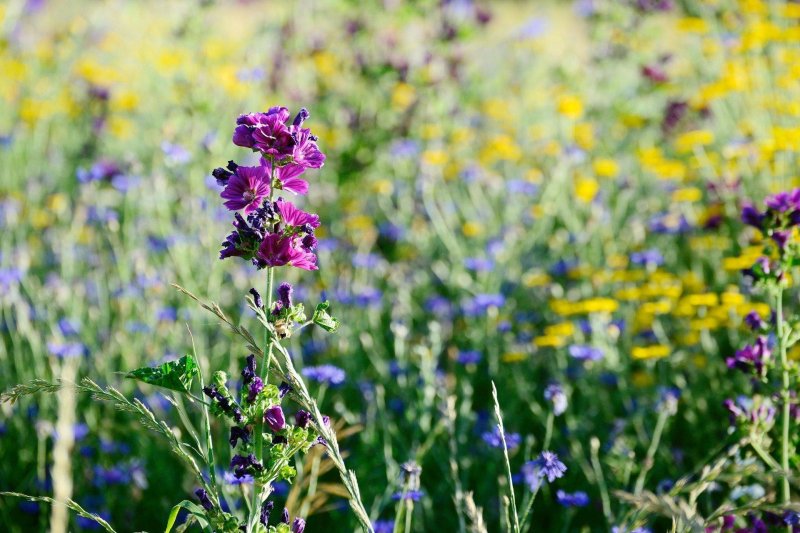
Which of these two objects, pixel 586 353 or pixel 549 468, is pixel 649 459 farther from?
pixel 586 353

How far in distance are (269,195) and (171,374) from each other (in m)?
0.30

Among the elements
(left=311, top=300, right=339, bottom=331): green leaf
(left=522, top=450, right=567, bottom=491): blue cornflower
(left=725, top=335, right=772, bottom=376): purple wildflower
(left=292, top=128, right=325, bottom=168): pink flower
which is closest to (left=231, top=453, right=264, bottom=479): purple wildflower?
(left=311, top=300, right=339, bottom=331): green leaf

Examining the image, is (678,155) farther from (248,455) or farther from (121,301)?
(248,455)

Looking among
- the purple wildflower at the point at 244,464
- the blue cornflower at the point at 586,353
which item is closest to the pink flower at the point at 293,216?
the purple wildflower at the point at 244,464

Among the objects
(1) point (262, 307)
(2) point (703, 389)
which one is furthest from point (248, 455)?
(2) point (703, 389)

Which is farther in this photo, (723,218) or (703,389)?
(723,218)

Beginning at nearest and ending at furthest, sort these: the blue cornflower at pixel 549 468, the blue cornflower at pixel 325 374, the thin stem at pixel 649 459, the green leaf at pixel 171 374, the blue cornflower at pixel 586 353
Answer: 1. the green leaf at pixel 171 374
2. the blue cornflower at pixel 549 468
3. the thin stem at pixel 649 459
4. the blue cornflower at pixel 325 374
5. the blue cornflower at pixel 586 353

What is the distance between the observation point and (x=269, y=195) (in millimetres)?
1212

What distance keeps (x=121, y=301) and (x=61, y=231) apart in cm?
88

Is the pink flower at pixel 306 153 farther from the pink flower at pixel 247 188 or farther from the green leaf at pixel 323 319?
the green leaf at pixel 323 319

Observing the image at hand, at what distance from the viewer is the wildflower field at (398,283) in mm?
1288

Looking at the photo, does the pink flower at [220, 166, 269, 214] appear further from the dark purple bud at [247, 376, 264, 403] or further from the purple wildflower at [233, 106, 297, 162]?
the dark purple bud at [247, 376, 264, 403]

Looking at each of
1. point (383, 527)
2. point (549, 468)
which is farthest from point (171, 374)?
point (383, 527)

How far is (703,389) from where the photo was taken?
2.76m
